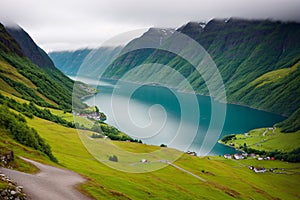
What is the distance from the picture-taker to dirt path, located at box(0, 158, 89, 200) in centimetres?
2794

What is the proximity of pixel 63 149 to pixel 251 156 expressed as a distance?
122528 millimetres

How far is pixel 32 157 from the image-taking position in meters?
39.8

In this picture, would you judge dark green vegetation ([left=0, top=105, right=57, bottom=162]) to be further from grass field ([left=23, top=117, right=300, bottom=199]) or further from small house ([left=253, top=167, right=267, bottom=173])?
small house ([left=253, top=167, right=267, bottom=173])

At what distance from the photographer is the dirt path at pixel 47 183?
27.9 meters

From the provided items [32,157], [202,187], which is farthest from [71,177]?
[202,187]

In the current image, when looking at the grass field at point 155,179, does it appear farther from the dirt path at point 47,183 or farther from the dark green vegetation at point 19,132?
the dark green vegetation at point 19,132

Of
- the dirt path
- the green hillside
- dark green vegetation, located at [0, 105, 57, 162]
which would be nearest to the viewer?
the dirt path

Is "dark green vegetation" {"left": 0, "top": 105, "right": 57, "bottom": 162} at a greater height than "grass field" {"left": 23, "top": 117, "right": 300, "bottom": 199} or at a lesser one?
greater

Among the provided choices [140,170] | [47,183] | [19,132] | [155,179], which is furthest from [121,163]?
[155,179]

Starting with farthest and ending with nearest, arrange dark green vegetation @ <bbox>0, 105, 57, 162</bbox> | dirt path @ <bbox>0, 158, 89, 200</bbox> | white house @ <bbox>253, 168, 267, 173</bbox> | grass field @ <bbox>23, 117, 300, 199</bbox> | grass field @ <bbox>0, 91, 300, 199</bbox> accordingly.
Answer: white house @ <bbox>253, 168, 267, 173</bbox>
dark green vegetation @ <bbox>0, 105, 57, 162</bbox>
grass field @ <bbox>23, 117, 300, 199</bbox>
grass field @ <bbox>0, 91, 300, 199</bbox>
dirt path @ <bbox>0, 158, 89, 200</bbox>

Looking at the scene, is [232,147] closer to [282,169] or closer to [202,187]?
[282,169]

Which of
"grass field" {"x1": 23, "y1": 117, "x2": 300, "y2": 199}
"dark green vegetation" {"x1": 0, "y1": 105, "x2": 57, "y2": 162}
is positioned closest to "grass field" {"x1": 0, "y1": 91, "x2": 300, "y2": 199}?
"grass field" {"x1": 23, "y1": 117, "x2": 300, "y2": 199}

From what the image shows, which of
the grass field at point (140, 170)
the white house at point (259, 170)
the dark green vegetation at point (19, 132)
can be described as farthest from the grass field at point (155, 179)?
the dark green vegetation at point (19, 132)

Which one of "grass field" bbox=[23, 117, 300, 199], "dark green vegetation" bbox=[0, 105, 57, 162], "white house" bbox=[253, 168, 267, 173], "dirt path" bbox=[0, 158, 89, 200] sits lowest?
"white house" bbox=[253, 168, 267, 173]
